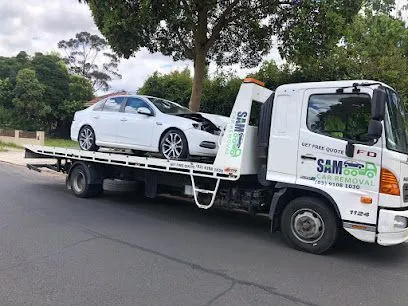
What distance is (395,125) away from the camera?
634 cm

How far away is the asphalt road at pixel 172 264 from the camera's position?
4.75 metres

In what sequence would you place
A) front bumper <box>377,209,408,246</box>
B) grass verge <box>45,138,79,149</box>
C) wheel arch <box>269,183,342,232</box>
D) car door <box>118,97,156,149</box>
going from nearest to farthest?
front bumper <box>377,209,408,246</box>, wheel arch <box>269,183,342,232</box>, car door <box>118,97,156,149</box>, grass verge <box>45,138,79,149</box>

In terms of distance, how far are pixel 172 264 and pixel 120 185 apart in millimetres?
5303

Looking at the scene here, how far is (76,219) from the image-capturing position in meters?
8.20

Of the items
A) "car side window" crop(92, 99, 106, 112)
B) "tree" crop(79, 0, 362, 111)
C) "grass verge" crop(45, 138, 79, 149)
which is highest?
"tree" crop(79, 0, 362, 111)

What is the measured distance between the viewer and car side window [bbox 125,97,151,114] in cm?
959

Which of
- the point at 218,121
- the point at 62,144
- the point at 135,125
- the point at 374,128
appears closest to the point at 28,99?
the point at 62,144

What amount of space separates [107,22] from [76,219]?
5.50 m

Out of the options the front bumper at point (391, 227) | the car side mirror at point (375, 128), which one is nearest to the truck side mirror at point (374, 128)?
the car side mirror at point (375, 128)

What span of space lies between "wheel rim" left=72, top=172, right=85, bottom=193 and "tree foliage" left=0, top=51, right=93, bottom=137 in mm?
24771

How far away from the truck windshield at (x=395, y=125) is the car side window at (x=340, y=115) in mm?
280

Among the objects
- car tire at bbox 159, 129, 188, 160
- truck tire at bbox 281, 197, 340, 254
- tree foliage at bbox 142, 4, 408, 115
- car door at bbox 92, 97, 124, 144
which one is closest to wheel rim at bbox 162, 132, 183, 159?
car tire at bbox 159, 129, 188, 160

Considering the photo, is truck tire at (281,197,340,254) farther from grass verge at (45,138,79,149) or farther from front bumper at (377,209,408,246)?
grass verge at (45,138,79,149)

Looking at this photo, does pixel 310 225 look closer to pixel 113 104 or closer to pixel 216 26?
pixel 113 104
